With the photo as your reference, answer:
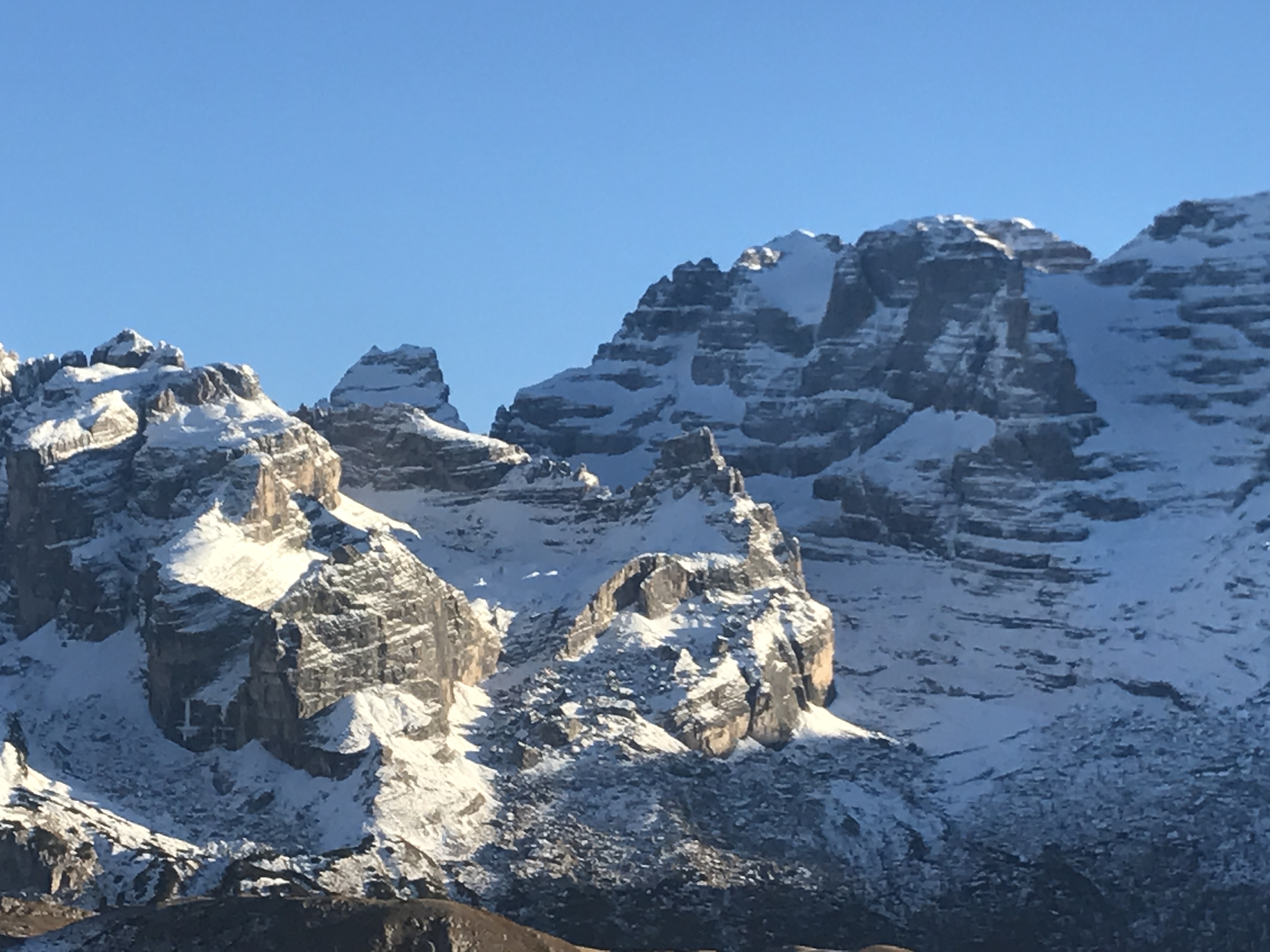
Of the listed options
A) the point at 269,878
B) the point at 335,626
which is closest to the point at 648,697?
the point at 335,626

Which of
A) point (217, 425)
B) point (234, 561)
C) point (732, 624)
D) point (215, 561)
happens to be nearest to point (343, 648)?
point (234, 561)

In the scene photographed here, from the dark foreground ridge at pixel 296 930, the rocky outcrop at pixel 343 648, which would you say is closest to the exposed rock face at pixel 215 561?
the rocky outcrop at pixel 343 648

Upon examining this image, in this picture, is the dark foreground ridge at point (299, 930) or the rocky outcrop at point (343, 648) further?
the rocky outcrop at point (343, 648)

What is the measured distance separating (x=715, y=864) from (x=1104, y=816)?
2951 centimetres

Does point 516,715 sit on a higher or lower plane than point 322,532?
lower

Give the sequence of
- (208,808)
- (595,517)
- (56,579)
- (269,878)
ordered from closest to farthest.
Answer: (269,878)
(208,808)
(56,579)
(595,517)

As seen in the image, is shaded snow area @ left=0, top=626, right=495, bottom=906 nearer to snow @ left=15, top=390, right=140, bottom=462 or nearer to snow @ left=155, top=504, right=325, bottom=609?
snow @ left=155, top=504, right=325, bottom=609

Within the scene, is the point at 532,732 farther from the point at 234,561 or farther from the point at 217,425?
the point at 217,425

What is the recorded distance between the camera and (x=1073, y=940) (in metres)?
159

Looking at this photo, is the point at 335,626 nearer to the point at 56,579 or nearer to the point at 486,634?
the point at 486,634

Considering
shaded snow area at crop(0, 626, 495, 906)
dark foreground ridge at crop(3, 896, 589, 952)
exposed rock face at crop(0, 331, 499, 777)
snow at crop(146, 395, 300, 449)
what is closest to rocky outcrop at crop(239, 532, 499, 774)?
exposed rock face at crop(0, 331, 499, 777)

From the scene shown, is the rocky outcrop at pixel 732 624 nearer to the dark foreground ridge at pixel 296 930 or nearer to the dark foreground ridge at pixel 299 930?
the dark foreground ridge at pixel 296 930

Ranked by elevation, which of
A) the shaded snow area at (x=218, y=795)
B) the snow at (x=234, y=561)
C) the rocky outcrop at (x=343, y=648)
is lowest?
the shaded snow area at (x=218, y=795)

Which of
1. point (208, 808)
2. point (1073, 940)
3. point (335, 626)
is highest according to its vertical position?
point (335, 626)
